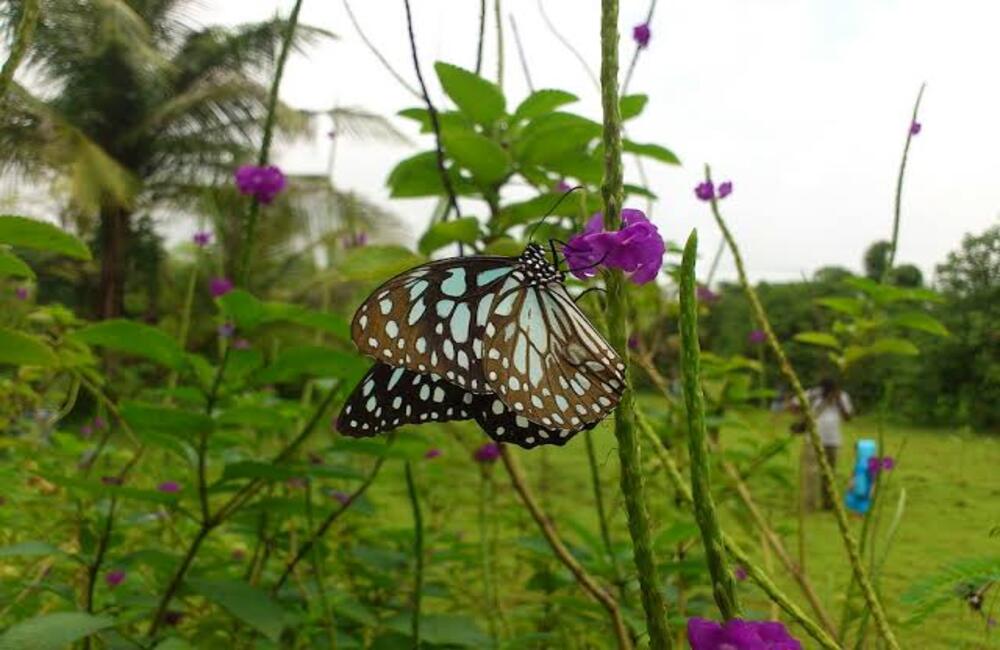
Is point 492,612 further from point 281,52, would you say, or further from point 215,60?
point 215,60

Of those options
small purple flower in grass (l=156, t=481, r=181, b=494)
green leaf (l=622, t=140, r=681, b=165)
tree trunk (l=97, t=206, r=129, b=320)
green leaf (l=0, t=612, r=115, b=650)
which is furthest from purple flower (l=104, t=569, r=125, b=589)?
tree trunk (l=97, t=206, r=129, b=320)

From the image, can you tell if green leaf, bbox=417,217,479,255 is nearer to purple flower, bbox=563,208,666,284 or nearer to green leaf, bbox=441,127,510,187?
green leaf, bbox=441,127,510,187

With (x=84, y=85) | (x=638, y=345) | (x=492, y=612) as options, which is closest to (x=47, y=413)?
(x=492, y=612)

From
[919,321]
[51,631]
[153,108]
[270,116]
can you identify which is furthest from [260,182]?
[153,108]

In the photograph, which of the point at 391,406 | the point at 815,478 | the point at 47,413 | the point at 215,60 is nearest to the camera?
the point at 391,406

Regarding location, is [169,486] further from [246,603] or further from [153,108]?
[153,108]

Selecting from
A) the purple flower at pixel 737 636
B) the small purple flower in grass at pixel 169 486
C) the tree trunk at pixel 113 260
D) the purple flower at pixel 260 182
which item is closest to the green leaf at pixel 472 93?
the purple flower at pixel 260 182
